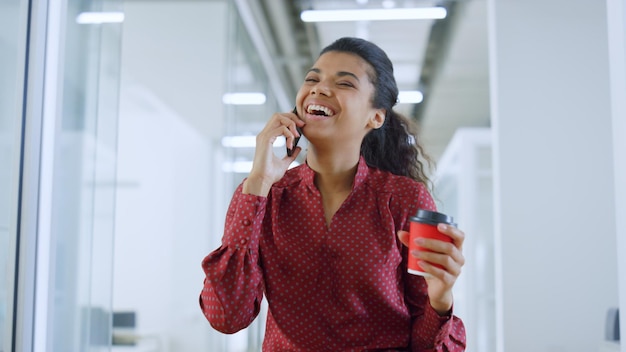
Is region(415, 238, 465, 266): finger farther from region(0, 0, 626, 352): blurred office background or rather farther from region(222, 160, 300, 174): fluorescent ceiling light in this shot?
region(222, 160, 300, 174): fluorescent ceiling light

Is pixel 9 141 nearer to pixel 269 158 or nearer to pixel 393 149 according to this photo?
pixel 269 158

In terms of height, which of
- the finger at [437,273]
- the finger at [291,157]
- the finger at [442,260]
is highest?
the finger at [291,157]

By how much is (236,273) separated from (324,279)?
21 cm

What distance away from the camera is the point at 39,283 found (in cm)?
176

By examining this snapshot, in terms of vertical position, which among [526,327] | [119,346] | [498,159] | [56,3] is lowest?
[119,346]

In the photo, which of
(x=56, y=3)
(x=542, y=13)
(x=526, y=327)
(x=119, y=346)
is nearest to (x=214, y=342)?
(x=119, y=346)

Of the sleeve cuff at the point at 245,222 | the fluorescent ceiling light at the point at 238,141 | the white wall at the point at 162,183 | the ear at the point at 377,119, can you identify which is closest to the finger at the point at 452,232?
the sleeve cuff at the point at 245,222

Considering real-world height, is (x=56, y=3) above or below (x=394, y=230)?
above

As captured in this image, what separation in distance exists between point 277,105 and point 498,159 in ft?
13.2

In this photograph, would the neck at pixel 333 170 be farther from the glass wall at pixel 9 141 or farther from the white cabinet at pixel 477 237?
the white cabinet at pixel 477 237

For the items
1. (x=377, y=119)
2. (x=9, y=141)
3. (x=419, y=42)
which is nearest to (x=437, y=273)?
(x=377, y=119)

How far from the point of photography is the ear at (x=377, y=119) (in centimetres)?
164

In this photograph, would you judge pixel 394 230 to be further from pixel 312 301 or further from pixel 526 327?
pixel 526 327

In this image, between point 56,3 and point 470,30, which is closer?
point 56,3
